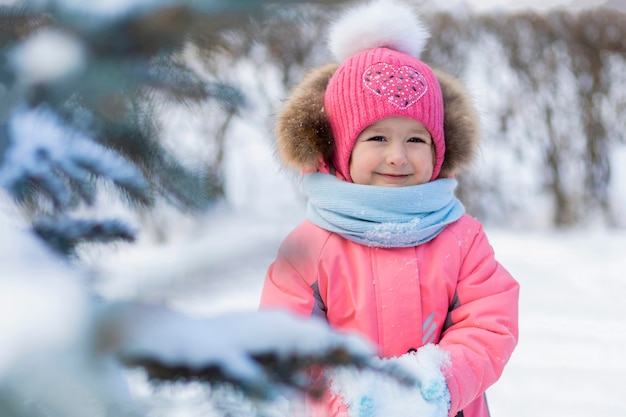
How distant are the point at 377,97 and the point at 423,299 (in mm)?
464

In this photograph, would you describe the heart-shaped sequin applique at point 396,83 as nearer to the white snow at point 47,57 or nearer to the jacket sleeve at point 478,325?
the jacket sleeve at point 478,325

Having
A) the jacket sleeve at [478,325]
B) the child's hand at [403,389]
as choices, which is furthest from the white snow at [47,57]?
the jacket sleeve at [478,325]

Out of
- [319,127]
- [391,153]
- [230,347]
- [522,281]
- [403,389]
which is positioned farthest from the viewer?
[522,281]

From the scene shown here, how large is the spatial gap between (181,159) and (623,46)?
6.36 m

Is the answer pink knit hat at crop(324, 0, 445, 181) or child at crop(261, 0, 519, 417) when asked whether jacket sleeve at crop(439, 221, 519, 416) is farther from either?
pink knit hat at crop(324, 0, 445, 181)

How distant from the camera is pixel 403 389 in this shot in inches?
21.3

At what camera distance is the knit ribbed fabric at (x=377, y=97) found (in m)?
1.45

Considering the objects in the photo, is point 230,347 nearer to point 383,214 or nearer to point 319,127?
point 383,214

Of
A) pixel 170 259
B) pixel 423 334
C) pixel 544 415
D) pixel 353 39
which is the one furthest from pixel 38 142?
pixel 544 415

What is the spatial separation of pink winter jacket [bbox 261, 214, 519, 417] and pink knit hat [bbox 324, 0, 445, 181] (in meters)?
0.23

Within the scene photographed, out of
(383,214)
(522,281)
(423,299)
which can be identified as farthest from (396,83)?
(522,281)

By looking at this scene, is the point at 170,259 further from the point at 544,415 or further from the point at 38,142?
the point at 544,415

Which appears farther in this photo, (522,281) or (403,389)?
(522,281)

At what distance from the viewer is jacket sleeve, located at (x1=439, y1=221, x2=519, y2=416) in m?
1.28
